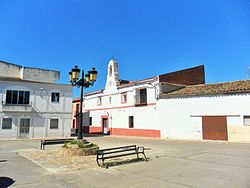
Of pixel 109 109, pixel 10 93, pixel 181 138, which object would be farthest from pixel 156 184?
pixel 109 109

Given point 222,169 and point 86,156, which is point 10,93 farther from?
point 222,169

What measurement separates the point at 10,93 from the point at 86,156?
635 inches

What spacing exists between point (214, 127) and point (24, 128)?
61.1 feet

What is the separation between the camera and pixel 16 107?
2242cm

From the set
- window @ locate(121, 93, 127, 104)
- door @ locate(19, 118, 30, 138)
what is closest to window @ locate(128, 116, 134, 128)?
window @ locate(121, 93, 127, 104)

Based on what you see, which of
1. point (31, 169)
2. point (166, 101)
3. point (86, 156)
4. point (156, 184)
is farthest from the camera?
point (166, 101)

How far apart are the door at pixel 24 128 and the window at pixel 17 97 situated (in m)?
1.98

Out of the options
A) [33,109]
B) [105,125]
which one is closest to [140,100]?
[105,125]

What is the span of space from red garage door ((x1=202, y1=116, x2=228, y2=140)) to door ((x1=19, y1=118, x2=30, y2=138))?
1755 centimetres

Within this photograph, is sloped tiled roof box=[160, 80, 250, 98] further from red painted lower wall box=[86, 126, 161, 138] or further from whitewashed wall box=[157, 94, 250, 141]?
red painted lower wall box=[86, 126, 161, 138]

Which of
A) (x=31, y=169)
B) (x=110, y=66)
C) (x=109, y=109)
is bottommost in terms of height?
(x=31, y=169)

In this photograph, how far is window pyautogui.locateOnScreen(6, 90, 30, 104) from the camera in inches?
881

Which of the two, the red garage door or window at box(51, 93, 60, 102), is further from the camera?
window at box(51, 93, 60, 102)

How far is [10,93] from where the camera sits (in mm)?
22469
